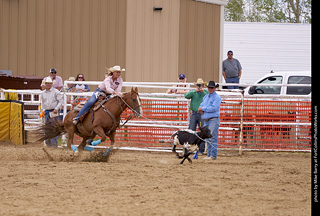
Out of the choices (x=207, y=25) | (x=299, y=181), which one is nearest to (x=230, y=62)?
(x=207, y=25)

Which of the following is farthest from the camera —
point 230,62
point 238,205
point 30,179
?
point 230,62

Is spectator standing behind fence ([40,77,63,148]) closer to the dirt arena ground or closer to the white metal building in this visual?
the dirt arena ground

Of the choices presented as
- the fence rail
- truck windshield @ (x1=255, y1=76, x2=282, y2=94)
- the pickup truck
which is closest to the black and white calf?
the fence rail

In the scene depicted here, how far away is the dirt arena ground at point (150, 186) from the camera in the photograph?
24.9ft

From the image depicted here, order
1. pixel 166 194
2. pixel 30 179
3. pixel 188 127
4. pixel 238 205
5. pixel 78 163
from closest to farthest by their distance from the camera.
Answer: pixel 238 205
pixel 166 194
pixel 30 179
pixel 78 163
pixel 188 127

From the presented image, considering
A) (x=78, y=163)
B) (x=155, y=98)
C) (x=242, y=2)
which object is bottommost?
(x=78, y=163)

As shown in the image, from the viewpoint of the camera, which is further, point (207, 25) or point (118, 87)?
point (207, 25)

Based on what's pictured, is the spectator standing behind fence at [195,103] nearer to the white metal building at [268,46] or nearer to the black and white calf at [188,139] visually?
the black and white calf at [188,139]

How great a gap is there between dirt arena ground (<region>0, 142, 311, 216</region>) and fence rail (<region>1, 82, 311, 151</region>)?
1799mm

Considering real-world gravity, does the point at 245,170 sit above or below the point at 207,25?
below

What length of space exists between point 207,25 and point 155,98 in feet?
26.9

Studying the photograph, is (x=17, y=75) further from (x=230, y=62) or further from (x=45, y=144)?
(x=230, y=62)

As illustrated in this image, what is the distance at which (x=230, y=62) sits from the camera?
20.3m

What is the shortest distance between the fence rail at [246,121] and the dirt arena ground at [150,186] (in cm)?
180
